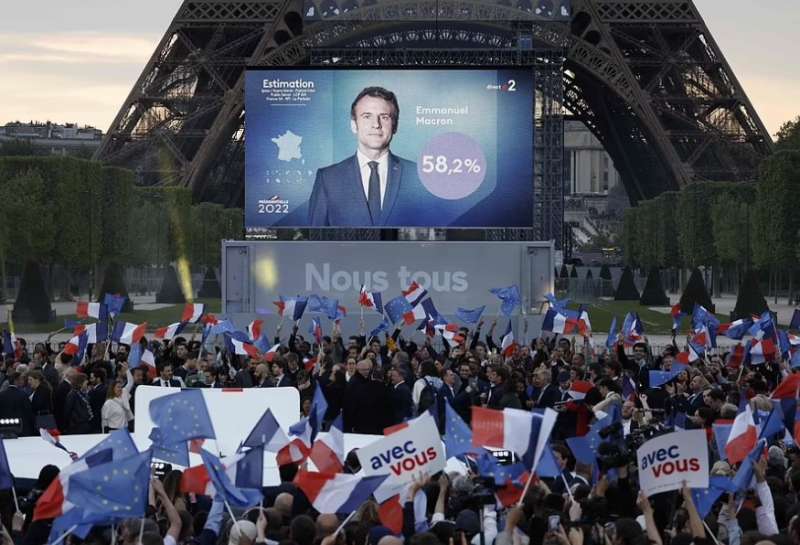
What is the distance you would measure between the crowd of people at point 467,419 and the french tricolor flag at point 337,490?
110 millimetres

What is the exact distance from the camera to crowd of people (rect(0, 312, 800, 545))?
9102mm

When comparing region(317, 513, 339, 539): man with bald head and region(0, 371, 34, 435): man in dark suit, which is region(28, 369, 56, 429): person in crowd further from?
region(317, 513, 339, 539): man with bald head

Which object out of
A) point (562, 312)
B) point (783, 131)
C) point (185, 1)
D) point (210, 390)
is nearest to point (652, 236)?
point (783, 131)

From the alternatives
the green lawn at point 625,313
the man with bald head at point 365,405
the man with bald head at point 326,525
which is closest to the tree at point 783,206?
the green lawn at point 625,313

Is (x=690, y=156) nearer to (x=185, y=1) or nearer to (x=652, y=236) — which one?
(x=652, y=236)

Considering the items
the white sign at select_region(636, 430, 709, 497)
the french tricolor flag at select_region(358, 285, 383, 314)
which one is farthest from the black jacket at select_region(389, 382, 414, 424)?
the french tricolor flag at select_region(358, 285, 383, 314)

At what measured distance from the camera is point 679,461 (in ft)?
31.4

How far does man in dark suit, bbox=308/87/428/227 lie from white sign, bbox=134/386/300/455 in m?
19.4

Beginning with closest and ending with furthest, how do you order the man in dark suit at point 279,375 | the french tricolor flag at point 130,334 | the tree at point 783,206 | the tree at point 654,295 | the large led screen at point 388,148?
the man in dark suit at point 279,375
the french tricolor flag at point 130,334
the large led screen at point 388,148
the tree at point 783,206
the tree at point 654,295

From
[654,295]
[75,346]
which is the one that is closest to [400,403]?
[75,346]

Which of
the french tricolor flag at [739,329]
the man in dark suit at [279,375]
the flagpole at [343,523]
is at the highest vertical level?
the french tricolor flag at [739,329]

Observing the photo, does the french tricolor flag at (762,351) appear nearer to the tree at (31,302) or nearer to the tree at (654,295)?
the tree at (31,302)

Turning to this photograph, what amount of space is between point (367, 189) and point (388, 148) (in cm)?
96

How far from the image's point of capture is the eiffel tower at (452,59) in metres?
63.1
